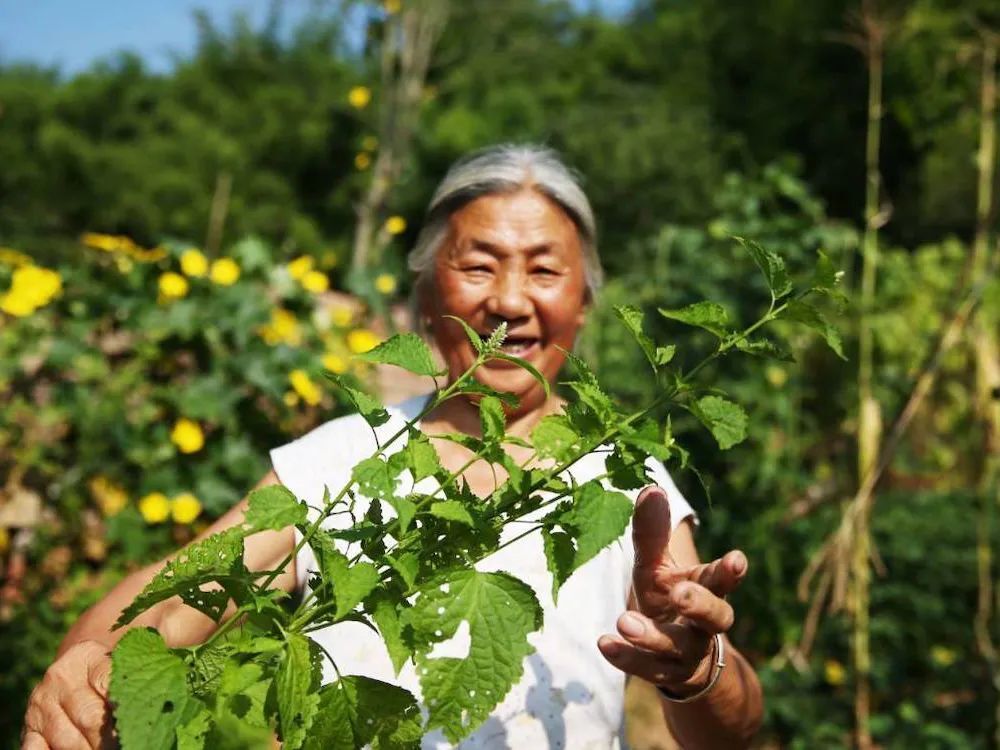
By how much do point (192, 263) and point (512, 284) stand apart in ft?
6.56

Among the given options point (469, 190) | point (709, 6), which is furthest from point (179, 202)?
point (469, 190)

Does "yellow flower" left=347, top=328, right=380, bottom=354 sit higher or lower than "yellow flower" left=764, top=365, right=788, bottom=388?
higher

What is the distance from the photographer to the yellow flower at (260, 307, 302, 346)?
3590 millimetres

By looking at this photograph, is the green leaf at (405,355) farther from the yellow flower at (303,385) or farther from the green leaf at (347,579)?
the yellow flower at (303,385)

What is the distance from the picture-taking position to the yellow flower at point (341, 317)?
381 cm

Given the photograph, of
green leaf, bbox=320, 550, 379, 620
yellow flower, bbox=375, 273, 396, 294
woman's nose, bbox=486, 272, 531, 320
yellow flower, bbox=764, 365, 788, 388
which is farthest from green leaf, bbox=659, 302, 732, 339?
yellow flower, bbox=764, 365, 788, 388

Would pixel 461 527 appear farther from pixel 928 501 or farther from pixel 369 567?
pixel 928 501

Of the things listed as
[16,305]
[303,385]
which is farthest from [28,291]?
[303,385]

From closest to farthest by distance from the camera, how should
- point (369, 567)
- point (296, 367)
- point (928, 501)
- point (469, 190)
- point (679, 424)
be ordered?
point (369, 567) → point (469, 190) → point (296, 367) → point (679, 424) → point (928, 501)

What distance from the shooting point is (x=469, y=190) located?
6.21ft

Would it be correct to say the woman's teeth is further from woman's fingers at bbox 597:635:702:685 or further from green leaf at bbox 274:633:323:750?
green leaf at bbox 274:633:323:750

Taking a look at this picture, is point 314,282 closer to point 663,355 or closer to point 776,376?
point 776,376

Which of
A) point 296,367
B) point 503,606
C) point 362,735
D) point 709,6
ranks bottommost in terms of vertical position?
point 296,367

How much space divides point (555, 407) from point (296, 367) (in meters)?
1.75
